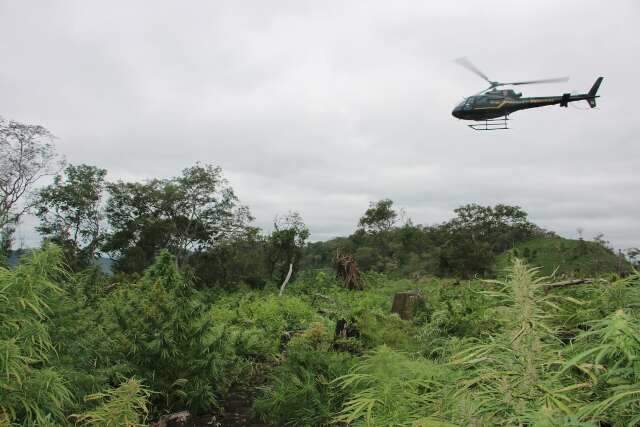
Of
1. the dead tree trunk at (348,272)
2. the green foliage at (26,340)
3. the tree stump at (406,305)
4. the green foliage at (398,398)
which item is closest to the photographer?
the green foliage at (398,398)

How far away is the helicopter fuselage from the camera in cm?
2286

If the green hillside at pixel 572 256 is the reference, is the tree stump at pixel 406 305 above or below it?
below

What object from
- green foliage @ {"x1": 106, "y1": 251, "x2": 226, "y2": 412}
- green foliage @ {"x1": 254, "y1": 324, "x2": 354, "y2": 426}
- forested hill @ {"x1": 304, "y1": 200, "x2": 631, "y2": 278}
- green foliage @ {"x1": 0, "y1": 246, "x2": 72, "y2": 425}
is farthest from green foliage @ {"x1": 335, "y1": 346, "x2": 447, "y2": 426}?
forested hill @ {"x1": 304, "y1": 200, "x2": 631, "y2": 278}

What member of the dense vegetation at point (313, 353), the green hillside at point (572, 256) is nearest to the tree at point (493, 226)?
the green hillside at point (572, 256)

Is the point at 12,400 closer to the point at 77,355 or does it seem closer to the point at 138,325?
the point at 77,355

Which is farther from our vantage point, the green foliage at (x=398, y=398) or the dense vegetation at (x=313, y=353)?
the green foliage at (x=398, y=398)

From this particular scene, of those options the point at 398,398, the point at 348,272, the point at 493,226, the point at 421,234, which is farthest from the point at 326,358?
the point at 493,226

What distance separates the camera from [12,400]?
228 centimetres

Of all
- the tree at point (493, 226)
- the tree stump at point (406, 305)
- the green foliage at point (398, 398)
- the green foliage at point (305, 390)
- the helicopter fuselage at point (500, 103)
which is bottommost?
the green foliage at point (305, 390)

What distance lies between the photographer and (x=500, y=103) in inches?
905

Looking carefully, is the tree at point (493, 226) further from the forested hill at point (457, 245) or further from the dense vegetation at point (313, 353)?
the dense vegetation at point (313, 353)

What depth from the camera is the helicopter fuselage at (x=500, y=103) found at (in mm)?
22859

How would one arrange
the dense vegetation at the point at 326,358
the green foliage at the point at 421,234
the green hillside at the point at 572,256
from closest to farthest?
1. the dense vegetation at the point at 326,358
2. the green hillside at the point at 572,256
3. the green foliage at the point at 421,234

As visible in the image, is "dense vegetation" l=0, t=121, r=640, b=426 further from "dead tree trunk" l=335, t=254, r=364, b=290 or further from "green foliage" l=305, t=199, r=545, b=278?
"green foliage" l=305, t=199, r=545, b=278
